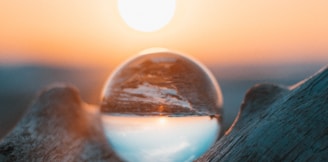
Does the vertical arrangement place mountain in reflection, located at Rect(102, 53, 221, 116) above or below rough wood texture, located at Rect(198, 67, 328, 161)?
above

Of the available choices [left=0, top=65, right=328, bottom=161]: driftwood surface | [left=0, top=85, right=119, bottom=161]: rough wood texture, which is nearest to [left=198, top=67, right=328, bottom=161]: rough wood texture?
[left=0, top=65, right=328, bottom=161]: driftwood surface

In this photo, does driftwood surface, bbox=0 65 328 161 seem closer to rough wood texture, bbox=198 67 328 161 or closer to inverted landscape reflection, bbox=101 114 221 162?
rough wood texture, bbox=198 67 328 161

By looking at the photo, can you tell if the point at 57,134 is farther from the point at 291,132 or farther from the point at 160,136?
the point at 291,132

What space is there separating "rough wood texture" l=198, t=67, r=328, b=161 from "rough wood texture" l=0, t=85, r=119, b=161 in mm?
975

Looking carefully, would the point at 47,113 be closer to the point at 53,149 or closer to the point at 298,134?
the point at 53,149

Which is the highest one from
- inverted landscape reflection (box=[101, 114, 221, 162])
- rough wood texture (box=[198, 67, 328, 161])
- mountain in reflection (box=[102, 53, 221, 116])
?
mountain in reflection (box=[102, 53, 221, 116])

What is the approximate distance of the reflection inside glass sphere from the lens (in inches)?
105

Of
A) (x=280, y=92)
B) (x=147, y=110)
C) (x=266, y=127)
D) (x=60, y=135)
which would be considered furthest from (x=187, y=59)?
(x=266, y=127)

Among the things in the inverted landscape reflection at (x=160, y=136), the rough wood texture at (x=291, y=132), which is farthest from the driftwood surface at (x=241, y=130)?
the inverted landscape reflection at (x=160, y=136)

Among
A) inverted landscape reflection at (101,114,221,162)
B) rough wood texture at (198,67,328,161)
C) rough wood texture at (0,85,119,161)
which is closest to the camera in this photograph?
rough wood texture at (198,67,328,161)

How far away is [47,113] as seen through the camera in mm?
2965

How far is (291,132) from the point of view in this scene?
184 cm

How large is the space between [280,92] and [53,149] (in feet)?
4.47

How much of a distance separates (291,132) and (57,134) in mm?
1526
